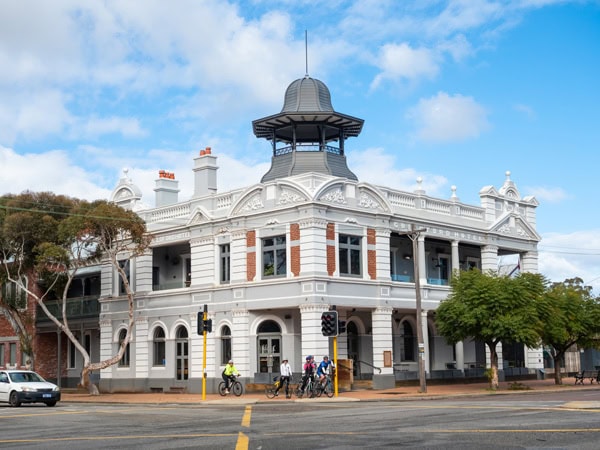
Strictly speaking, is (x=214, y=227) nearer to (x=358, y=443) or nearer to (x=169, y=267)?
(x=169, y=267)

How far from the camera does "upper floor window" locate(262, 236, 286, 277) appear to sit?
37.9 metres

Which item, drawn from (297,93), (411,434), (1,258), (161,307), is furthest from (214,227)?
(411,434)

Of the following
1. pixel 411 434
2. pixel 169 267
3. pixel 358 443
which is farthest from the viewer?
pixel 169 267

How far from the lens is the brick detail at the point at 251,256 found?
3866cm

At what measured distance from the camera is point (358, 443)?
14750mm

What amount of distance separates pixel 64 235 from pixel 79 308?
9.14 meters

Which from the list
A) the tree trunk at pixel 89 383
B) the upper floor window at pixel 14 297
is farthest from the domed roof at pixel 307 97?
the upper floor window at pixel 14 297

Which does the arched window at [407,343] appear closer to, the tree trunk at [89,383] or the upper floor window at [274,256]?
the upper floor window at [274,256]

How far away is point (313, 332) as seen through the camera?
35.9m

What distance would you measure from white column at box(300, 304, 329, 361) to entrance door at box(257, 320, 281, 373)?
2510 millimetres

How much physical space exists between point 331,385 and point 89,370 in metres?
13.2

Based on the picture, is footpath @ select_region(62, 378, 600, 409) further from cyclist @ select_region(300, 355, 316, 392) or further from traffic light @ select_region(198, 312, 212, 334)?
traffic light @ select_region(198, 312, 212, 334)

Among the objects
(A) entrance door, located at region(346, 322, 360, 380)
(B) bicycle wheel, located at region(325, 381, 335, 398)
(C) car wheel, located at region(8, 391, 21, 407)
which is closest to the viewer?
(C) car wheel, located at region(8, 391, 21, 407)

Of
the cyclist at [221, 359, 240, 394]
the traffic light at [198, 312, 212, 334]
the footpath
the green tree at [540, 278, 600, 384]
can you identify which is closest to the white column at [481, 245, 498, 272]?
the green tree at [540, 278, 600, 384]
